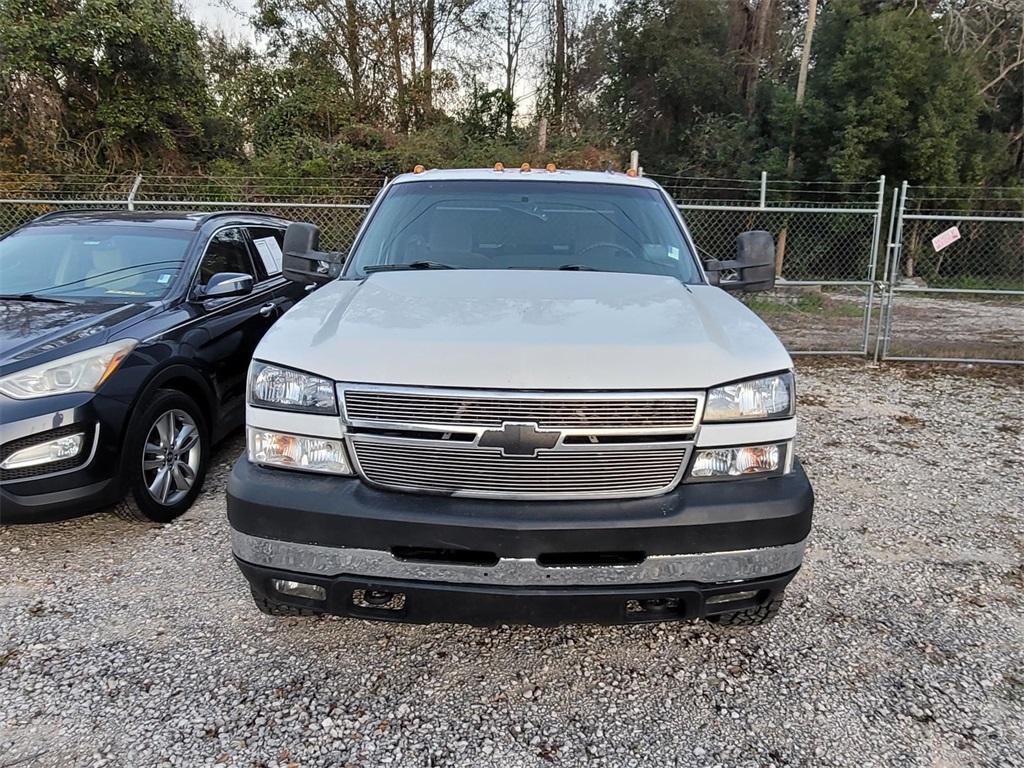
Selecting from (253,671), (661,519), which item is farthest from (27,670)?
(661,519)

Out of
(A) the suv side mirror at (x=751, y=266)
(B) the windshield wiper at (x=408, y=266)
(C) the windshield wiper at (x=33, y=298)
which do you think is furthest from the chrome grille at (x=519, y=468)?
(C) the windshield wiper at (x=33, y=298)

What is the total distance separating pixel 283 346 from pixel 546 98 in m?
22.9

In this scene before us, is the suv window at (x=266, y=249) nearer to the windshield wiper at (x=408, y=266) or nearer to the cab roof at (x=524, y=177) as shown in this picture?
the cab roof at (x=524, y=177)

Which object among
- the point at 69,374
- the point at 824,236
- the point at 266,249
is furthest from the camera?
the point at 824,236

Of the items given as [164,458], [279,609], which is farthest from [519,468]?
[164,458]

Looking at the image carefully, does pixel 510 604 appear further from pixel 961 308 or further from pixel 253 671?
pixel 961 308

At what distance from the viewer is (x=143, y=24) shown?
14414 millimetres

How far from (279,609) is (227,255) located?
331cm

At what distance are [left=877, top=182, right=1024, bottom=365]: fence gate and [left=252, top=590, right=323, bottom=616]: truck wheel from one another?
28.7 feet

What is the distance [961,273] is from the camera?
A: 620 inches

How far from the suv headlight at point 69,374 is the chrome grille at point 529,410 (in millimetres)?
1936

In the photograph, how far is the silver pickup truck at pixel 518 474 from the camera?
215 centimetres

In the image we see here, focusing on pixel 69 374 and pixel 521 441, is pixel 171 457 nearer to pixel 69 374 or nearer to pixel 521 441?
pixel 69 374

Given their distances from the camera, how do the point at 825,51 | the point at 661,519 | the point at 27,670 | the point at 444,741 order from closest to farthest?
the point at 661,519
the point at 444,741
the point at 27,670
the point at 825,51
